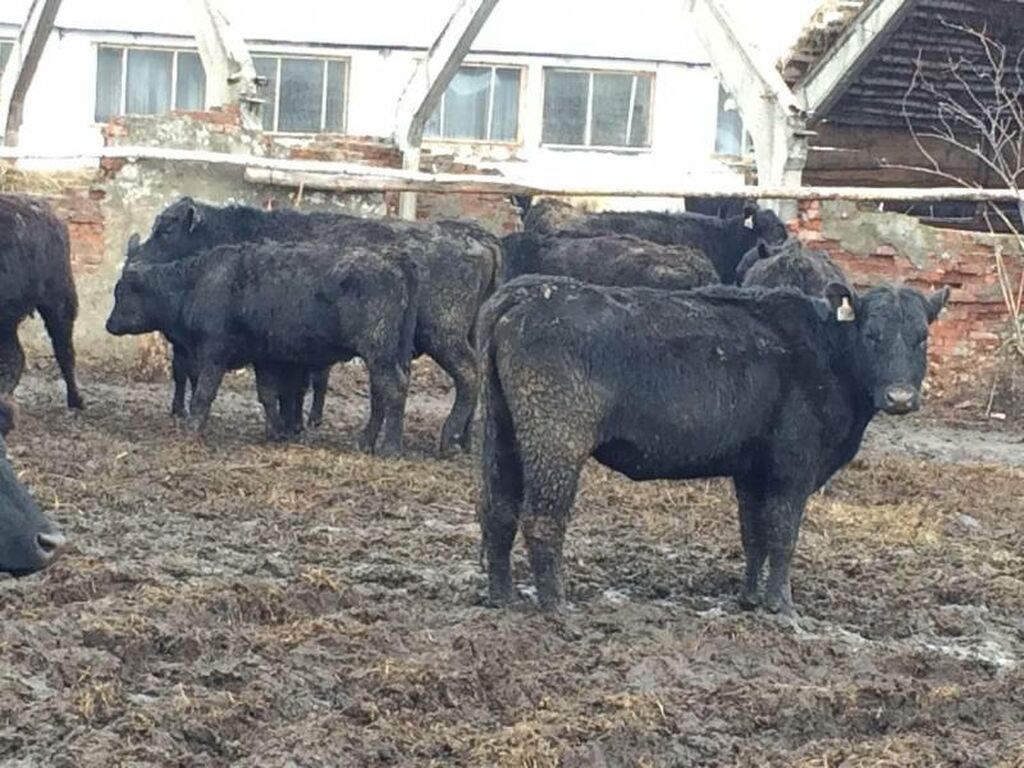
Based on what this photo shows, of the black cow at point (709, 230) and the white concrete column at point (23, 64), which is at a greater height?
the white concrete column at point (23, 64)

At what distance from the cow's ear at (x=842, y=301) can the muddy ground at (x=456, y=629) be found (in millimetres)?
1327

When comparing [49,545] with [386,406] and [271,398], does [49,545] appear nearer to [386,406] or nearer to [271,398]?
[386,406]

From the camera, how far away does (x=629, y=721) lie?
6.32 m

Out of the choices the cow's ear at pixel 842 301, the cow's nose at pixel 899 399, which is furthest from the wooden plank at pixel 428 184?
the cow's nose at pixel 899 399

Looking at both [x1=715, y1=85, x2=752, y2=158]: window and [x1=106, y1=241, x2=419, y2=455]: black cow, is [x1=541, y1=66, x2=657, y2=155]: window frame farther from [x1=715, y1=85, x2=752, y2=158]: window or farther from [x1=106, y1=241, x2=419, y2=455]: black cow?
[x1=106, y1=241, x2=419, y2=455]: black cow

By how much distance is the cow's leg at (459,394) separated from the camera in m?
12.6

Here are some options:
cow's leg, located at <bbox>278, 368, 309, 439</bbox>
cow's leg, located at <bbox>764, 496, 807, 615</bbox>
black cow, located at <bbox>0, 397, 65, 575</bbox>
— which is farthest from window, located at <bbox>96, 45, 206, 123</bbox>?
black cow, located at <bbox>0, 397, 65, 575</bbox>

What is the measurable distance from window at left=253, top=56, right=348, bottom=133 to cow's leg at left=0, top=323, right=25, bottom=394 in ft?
57.6

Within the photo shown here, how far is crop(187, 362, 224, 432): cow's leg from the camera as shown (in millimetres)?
12586

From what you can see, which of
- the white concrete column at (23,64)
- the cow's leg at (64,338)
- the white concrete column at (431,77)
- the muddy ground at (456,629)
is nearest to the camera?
the muddy ground at (456,629)

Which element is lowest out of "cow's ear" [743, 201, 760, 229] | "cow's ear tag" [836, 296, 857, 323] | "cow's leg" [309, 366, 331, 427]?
"cow's leg" [309, 366, 331, 427]

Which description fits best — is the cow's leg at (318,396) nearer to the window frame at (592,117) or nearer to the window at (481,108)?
the window at (481,108)

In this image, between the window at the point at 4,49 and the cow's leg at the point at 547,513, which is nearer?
the cow's leg at the point at 547,513

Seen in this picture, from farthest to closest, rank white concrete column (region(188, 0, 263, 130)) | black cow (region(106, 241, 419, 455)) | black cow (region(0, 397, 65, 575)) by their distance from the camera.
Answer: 1. white concrete column (region(188, 0, 263, 130))
2. black cow (region(106, 241, 419, 455))
3. black cow (region(0, 397, 65, 575))
